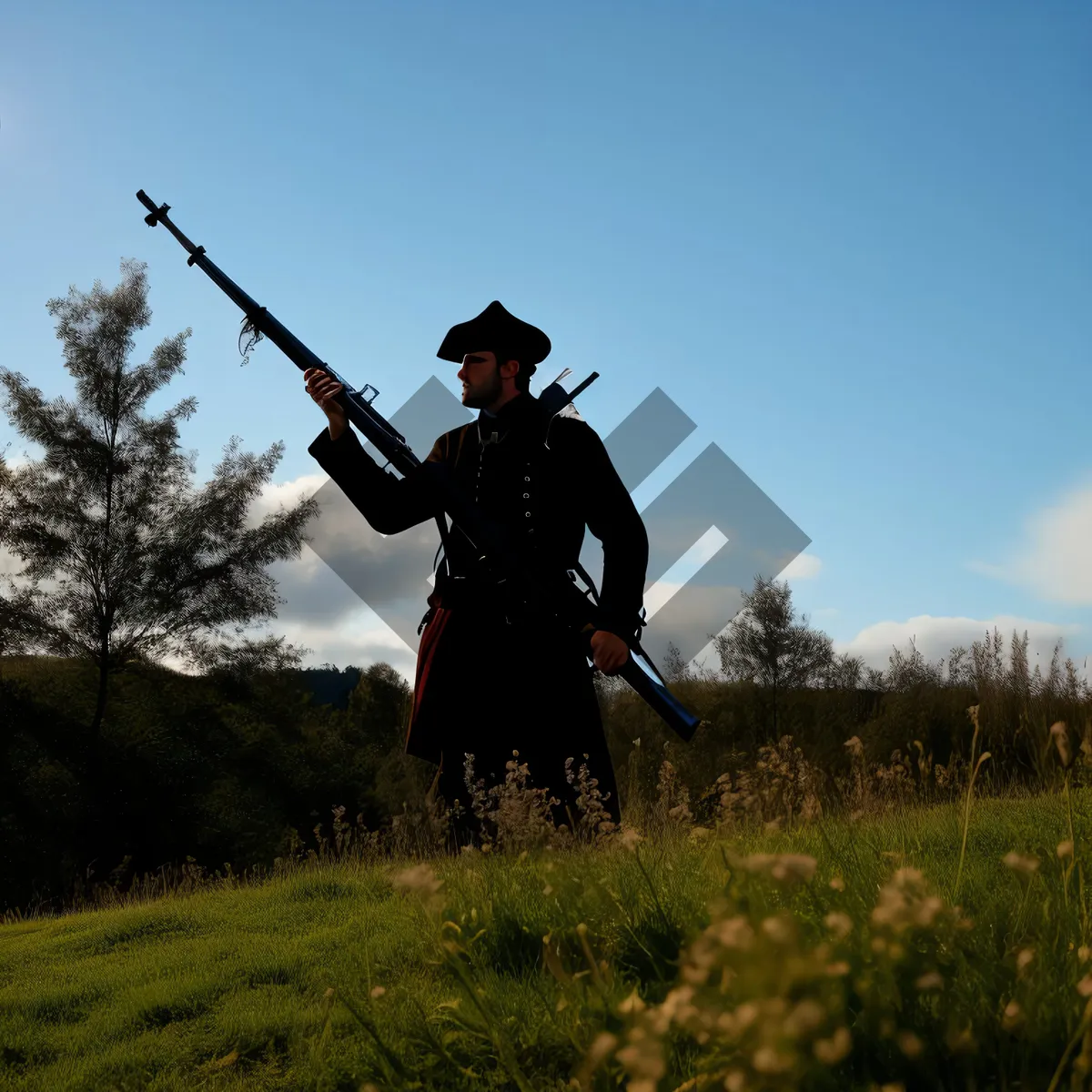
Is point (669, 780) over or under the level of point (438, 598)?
under

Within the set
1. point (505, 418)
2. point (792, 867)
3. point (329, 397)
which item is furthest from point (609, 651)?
point (792, 867)

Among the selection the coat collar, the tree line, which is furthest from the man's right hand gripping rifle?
the tree line

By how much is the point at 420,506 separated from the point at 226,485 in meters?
15.2

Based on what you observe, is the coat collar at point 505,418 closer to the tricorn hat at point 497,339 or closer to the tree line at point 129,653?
the tricorn hat at point 497,339

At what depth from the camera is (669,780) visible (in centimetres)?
641

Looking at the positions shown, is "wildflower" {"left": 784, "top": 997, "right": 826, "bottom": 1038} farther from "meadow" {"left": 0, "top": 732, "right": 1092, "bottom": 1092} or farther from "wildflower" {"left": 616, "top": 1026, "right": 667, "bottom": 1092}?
"wildflower" {"left": 616, "top": 1026, "right": 667, "bottom": 1092}

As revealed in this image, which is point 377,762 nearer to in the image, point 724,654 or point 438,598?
point 724,654

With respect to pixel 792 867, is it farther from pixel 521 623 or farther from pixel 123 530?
pixel 123 530

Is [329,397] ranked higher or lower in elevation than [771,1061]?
higher

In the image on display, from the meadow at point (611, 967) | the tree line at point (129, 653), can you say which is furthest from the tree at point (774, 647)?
the meadow at point (611, 967)

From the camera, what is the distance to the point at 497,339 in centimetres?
584

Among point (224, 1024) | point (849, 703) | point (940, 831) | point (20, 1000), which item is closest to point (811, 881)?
point (224, 1024)

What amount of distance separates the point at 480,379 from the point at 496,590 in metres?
1.23

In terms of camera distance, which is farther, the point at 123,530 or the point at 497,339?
the point at 123,530
